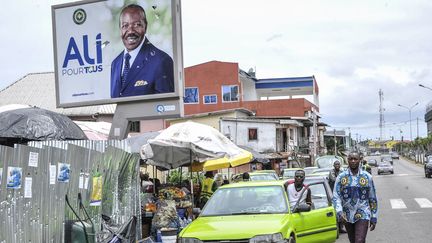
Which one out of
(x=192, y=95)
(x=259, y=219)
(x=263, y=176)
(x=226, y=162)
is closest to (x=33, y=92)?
(x=192, y=95)

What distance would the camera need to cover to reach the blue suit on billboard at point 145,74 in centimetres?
1553

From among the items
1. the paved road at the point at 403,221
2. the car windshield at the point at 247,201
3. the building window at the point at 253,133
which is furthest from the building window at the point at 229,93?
the car windshield at the point at 247,201

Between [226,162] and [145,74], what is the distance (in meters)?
3.30

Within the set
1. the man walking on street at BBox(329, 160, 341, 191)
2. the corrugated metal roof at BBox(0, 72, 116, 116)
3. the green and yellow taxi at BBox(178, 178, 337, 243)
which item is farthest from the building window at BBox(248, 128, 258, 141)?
the green and yellow taxi at BBox(178, 178, 337, 243)

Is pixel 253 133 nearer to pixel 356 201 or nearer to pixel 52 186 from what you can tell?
pixel 356 201

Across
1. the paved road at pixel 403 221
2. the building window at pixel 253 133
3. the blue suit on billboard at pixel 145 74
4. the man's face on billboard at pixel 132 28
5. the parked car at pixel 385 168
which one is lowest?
the parked car at pixel 385 168

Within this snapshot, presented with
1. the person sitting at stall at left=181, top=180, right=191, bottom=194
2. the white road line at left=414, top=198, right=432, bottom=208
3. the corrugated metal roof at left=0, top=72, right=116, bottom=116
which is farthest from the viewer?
the corrugated metal roof at left=0, top=72, right=116, bottom=116

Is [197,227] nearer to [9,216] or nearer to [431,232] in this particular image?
[9,216]

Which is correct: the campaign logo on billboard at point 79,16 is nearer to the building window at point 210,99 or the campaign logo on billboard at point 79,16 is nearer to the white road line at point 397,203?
the white road line at point 397,203

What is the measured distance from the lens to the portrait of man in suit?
51.3 feet

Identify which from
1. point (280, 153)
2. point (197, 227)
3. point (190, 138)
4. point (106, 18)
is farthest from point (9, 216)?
point (280, 153)

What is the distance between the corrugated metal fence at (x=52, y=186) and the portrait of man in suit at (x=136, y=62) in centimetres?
473

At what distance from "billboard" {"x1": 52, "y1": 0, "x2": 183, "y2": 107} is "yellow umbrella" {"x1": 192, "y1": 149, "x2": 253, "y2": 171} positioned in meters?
2.14

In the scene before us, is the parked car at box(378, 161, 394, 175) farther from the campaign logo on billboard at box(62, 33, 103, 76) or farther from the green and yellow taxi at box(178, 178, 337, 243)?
the green and yellow taxi at box(178, 178, 337, 243)
